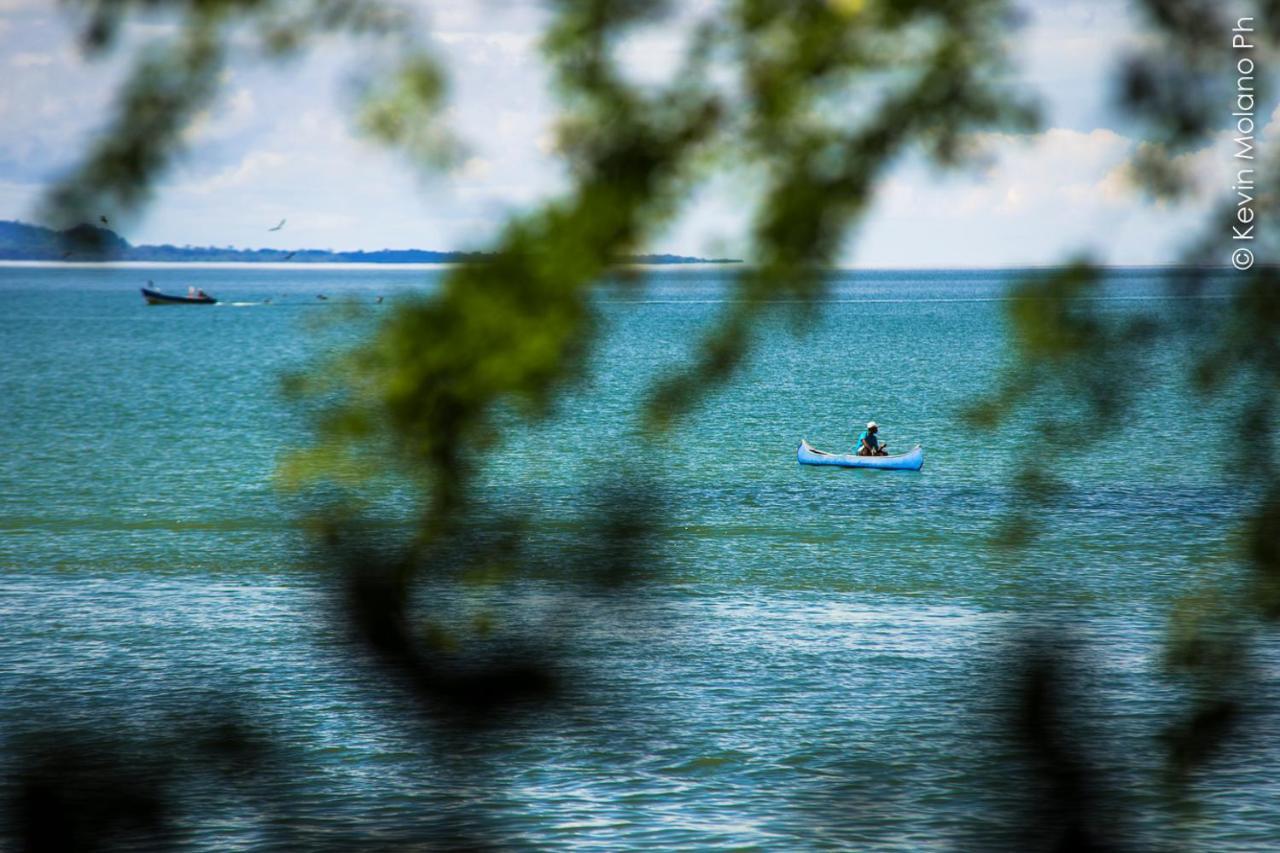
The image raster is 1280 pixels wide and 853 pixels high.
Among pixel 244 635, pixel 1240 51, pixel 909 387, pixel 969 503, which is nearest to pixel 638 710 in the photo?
pixel 244 635

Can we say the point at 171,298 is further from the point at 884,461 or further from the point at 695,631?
the point at 695,631

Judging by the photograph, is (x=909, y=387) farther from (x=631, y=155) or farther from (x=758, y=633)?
(x=631, y=155)

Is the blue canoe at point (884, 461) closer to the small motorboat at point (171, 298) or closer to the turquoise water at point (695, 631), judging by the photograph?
the turquoise water at point (695, 631)

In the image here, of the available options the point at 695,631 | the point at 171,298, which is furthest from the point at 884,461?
the point at 171,298

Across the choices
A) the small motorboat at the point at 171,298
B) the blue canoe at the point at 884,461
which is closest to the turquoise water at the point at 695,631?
the blue canoe at the point at 884,461

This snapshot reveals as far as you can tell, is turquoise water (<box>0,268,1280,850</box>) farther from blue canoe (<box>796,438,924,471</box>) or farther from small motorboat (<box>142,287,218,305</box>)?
small motorboat (<box>142,287,218,305</box>)

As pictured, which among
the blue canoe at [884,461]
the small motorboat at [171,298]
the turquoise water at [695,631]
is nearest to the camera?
the turquoise water at [695,631]

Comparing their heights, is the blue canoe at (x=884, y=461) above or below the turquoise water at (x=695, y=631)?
→ above

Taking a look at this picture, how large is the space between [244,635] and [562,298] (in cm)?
1808

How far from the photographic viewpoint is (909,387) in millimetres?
65938

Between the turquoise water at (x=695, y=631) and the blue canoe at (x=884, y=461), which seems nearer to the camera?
the turquoise water at (x=695, y=631)

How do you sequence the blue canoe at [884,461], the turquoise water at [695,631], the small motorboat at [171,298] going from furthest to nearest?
1. the small motorboat at [171,298]
2. the blue canoe at [884,461]
3. the turquoise water at [695,631]

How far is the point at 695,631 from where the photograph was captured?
21562 mm

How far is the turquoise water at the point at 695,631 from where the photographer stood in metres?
6.26
